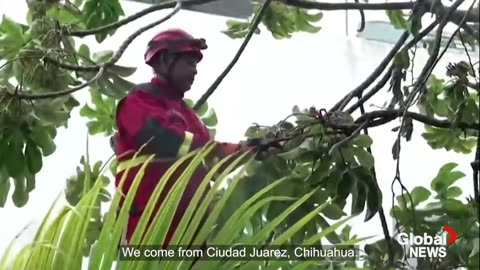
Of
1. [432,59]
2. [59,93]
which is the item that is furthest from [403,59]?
[59,93]

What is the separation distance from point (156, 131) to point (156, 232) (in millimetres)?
178

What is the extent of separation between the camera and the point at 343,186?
835 millimetres

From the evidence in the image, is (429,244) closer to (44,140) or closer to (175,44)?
(175,44)

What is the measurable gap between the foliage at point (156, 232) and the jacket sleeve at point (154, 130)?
84mm

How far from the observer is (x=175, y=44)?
3.17 feet

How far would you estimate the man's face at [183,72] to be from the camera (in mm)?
964

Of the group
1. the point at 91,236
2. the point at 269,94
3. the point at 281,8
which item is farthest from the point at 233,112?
the point at 91,236

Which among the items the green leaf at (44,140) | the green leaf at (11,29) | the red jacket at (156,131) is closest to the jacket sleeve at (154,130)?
the red jacket at (156,131)

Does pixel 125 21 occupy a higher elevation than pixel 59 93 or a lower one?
higher

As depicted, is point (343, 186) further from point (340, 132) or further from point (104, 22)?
point (104, 22)

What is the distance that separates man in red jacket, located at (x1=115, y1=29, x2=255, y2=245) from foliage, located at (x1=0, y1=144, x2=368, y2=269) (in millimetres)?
70

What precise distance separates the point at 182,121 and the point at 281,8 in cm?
23

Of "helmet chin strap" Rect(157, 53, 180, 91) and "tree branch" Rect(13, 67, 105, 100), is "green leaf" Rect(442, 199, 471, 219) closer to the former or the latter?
"helmet chin strap" Rect(157, 53, 180, 91)

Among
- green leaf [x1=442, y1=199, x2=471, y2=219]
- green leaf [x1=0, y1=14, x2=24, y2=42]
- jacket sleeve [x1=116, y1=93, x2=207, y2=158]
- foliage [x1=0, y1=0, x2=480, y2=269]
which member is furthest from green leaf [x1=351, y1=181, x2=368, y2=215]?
green leaf [x1=0, y1=14, x2=24, y2=42]
